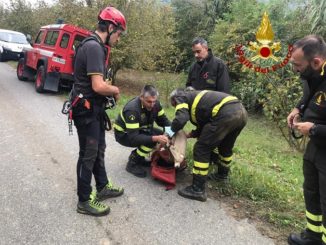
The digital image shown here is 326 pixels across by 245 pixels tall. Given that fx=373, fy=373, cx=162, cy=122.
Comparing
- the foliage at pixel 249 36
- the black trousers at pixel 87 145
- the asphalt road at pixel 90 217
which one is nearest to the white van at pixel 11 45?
the foliage at pixel 249 36

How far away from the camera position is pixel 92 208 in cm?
383

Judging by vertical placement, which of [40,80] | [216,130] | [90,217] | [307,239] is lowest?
[40,80]

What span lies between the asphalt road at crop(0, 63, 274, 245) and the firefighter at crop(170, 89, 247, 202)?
0.26m

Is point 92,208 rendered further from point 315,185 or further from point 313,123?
point 313,123

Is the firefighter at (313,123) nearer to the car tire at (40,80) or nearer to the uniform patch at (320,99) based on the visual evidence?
the uniform patch at (320,99)

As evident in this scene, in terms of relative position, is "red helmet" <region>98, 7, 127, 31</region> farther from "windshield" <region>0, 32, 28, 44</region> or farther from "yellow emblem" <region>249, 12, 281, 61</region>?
"windshield" <region>0, 32, 28, 44</region>

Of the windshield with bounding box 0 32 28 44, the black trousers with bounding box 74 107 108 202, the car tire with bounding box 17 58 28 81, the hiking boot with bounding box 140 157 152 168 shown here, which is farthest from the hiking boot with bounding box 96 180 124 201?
the windshield with bounding box 0 32 28 44

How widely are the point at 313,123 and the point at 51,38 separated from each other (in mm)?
9986

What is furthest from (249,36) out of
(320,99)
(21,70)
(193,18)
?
(320,99)

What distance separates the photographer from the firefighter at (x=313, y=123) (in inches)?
117

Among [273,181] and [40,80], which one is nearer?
[273,181]

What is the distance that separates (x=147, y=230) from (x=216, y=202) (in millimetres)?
1042

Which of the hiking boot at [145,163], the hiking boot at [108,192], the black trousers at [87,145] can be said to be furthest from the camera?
the hiking boot at [145,163]

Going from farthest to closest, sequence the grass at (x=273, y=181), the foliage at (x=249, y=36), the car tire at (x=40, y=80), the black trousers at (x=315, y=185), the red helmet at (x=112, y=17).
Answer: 1. the foliage at (x=249, y=36)
2. the car tire at (x=40, y=80)
3. the grass at (x=273, y=181)
4. the red helmet at (x=112, y=17)
5. the black trousers at (x=315, y=185)
